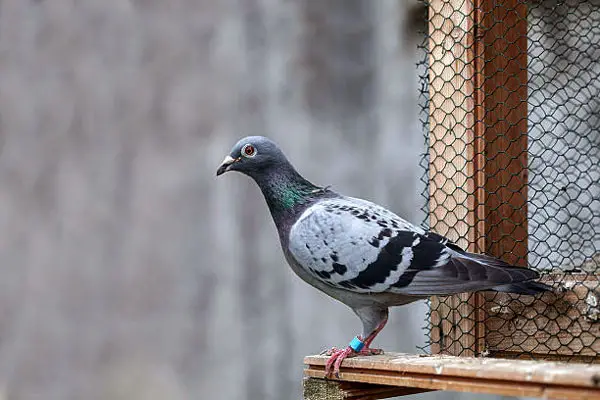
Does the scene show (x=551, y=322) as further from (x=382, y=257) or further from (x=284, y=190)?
(x=284, y=190)

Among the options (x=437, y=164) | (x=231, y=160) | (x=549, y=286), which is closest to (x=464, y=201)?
(x=437, y=164)

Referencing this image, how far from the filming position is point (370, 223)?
2.83m

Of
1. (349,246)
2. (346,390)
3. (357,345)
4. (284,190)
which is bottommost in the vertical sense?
(346,390)

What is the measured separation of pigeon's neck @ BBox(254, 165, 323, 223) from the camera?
305 cm

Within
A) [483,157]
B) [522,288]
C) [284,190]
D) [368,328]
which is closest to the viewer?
[522,288]

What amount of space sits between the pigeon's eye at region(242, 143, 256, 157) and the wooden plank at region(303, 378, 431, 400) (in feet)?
2.60

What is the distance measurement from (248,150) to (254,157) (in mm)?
32

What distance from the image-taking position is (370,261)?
275 centimetres

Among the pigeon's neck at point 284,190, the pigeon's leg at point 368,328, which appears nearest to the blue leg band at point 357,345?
the pigeon's leg at point 368,328

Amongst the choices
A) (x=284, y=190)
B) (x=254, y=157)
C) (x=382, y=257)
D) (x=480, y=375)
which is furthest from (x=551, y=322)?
(x=254, y=157)

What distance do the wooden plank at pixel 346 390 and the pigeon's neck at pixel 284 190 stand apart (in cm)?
60

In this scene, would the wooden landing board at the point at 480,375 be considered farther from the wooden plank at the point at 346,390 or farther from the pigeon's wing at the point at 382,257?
the pigeon's wing at the point at 382,257

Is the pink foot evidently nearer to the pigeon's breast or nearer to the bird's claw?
the bird's claw

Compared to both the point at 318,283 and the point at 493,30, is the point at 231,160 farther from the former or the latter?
the point at 493,30
